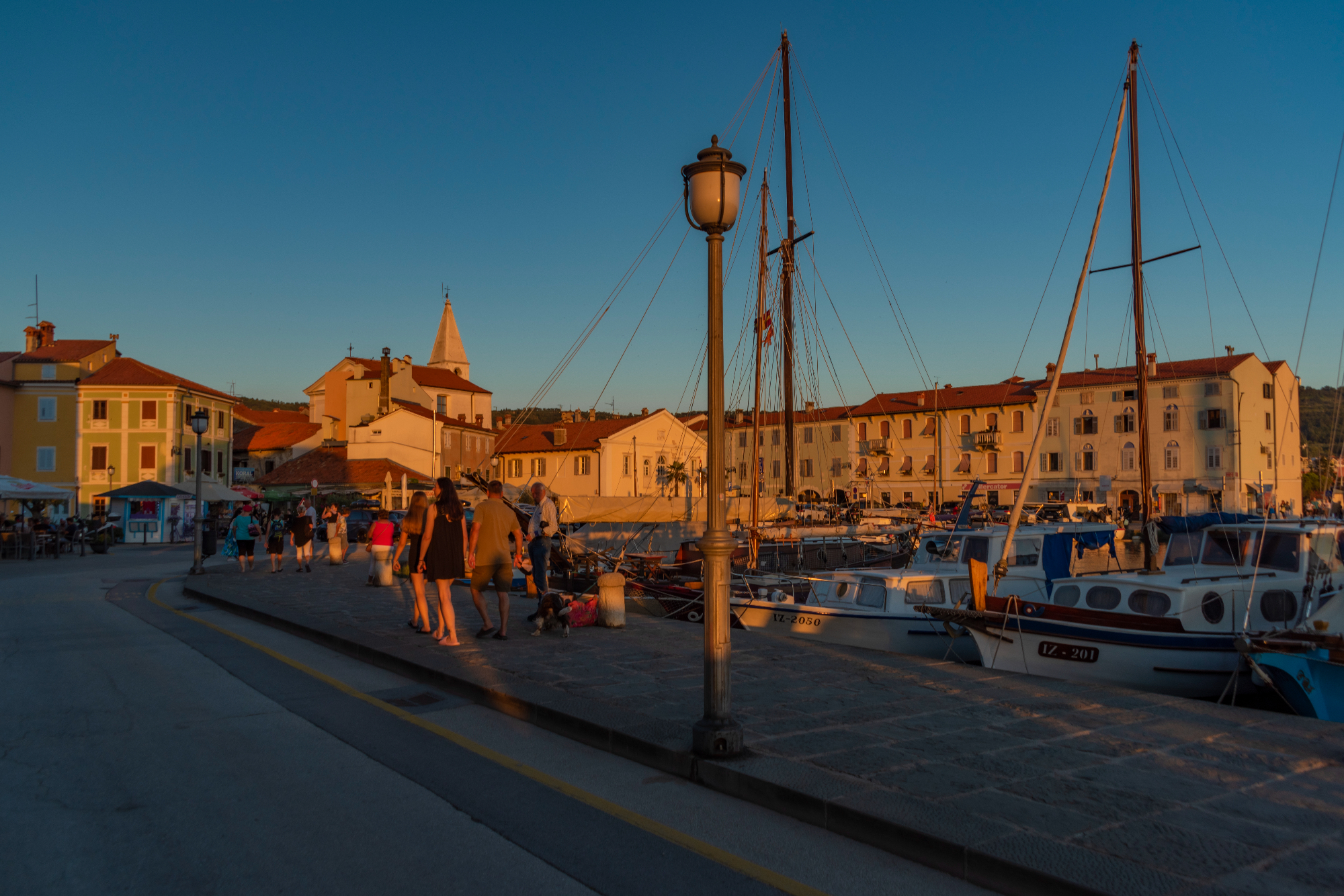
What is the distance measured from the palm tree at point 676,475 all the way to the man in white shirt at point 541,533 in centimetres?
5247

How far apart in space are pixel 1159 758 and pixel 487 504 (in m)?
7.48

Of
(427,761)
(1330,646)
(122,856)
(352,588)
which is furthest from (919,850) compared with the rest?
(352,588)

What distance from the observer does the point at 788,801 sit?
5125mm

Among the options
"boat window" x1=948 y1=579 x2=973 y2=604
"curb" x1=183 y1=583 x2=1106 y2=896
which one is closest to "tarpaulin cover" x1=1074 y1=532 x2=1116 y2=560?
"boat window" x1=948 y1=579 x2=973 y2=604

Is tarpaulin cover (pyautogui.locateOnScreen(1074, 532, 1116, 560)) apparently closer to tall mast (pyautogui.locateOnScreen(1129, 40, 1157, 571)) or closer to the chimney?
tall mast (pyautogui.locateOnScreen(1129, 40, 1157, 571))

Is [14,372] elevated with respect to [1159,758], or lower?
elevated

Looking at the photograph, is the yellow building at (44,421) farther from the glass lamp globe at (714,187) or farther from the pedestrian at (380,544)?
the glass lamp globe at (714,187)

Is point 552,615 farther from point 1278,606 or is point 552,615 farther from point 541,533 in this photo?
point 1278,606

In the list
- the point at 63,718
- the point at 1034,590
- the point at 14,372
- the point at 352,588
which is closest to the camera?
the point at 63,718

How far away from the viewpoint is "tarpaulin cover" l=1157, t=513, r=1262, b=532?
1480cm

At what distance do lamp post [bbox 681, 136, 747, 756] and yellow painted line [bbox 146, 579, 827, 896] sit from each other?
81 centimetres

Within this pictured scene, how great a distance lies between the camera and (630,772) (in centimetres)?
594

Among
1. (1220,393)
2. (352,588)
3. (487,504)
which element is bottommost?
(352,588)

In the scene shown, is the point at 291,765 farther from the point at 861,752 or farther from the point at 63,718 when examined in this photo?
the point at 861,752
